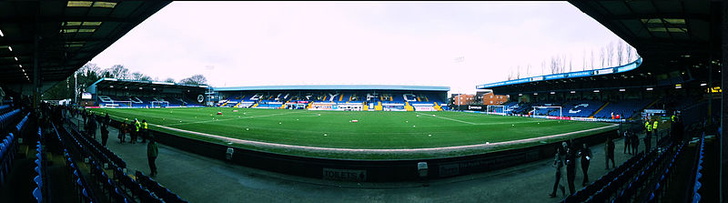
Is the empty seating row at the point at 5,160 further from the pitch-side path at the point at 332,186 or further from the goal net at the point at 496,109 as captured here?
the goal net at the point at 496,109

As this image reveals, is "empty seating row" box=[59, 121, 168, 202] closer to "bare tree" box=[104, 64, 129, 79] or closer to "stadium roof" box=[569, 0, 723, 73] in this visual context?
"stadium roof" box=[569, 0, 723, 73]

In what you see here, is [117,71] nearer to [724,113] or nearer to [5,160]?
[5,160]

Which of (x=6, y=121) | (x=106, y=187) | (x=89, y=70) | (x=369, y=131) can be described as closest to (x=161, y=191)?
(x=106, y=187)

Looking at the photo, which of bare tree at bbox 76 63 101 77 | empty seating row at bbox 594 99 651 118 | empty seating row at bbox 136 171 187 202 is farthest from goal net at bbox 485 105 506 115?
bare tree at bbox 76 63 101 77

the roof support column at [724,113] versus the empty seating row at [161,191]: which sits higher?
the roof support column at [724,113]

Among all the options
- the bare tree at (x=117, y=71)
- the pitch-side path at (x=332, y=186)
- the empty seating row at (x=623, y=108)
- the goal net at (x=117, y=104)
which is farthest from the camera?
the bare tree at (x=117, y=71)

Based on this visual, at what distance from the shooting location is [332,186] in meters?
7.50

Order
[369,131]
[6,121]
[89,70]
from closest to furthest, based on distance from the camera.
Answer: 1. [6,121]
2. [369,131]
3. [89,70]

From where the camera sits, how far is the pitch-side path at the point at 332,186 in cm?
654

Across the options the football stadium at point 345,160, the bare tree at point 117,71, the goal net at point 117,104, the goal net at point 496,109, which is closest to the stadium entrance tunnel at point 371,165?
the football stadium at point 345,160

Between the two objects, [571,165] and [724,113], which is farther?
[571,165]

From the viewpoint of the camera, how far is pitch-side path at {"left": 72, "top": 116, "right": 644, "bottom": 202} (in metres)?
6.54

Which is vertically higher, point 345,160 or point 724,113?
point 724,113

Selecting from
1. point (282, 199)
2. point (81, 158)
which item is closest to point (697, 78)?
point (282, 199)
